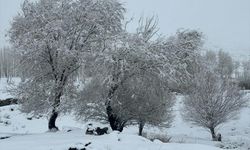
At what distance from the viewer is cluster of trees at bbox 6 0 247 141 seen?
663 inches

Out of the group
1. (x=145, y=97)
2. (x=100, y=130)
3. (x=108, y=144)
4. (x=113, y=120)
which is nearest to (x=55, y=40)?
(x=113, y=120)

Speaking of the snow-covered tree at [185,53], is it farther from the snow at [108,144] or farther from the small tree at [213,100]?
the small tree at [213,100]

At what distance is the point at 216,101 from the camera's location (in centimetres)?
3067

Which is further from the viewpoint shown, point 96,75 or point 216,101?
point 216,101

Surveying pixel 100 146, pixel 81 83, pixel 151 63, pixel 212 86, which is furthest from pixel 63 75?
pixel 212 86

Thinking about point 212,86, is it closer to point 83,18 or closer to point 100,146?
point 83,18

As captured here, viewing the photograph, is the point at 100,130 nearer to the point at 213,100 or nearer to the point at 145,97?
the point at 145,97

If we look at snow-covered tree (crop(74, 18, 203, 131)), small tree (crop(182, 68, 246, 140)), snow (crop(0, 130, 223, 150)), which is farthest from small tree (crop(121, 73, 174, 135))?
small tree (crop(182, 68, 246, 140))

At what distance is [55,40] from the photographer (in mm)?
16797

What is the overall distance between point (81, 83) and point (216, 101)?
15.6m

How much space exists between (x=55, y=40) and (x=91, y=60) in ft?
6.05

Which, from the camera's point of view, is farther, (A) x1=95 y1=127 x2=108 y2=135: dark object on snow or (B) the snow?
(A) x1=95 y1=127 x2=108 y2=135: dark object on snow

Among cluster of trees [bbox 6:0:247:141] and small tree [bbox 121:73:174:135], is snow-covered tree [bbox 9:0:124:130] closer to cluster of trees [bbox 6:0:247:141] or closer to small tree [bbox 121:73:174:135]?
cluster of trees [bbox 6:0:247:141]

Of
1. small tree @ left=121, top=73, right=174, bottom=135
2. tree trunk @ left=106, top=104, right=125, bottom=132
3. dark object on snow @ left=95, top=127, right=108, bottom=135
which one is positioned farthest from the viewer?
tree trunk @ left=106, top=104, right=125, bottom=132
